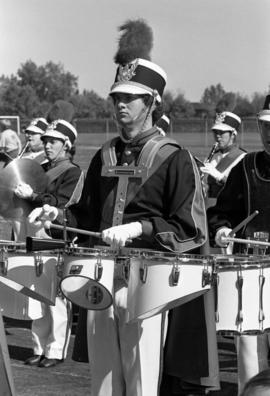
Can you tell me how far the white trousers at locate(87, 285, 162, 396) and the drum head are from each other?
7.1 inches

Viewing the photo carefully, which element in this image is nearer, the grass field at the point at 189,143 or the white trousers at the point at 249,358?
the white trousers at the point at 249,358

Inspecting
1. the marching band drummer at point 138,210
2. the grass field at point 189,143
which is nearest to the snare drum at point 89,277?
the marching band drummer at point 138,210

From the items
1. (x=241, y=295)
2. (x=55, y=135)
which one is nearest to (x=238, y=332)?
(x=241, y=295)

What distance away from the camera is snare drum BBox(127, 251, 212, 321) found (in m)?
4.22

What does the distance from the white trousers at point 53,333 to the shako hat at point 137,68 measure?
2749 mm

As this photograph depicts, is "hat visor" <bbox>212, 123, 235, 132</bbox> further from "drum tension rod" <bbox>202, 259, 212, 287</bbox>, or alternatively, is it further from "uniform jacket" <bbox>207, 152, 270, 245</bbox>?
"drum tension rod" <bbox>202, 259, 212, 287</bbox>

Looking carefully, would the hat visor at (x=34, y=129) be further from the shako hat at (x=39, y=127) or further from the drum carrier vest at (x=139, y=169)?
the drum carrier vest at (x=139, y=169)

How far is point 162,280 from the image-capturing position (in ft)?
13.9

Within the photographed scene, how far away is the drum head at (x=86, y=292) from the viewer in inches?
167

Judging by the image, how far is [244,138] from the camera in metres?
32.6

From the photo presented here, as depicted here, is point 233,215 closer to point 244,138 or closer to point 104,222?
point 104,222

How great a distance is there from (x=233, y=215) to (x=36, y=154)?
454 cm

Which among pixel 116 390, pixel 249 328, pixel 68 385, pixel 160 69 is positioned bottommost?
pixel 68 385

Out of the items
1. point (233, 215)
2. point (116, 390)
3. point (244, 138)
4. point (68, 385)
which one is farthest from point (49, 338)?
point (244, 138)
